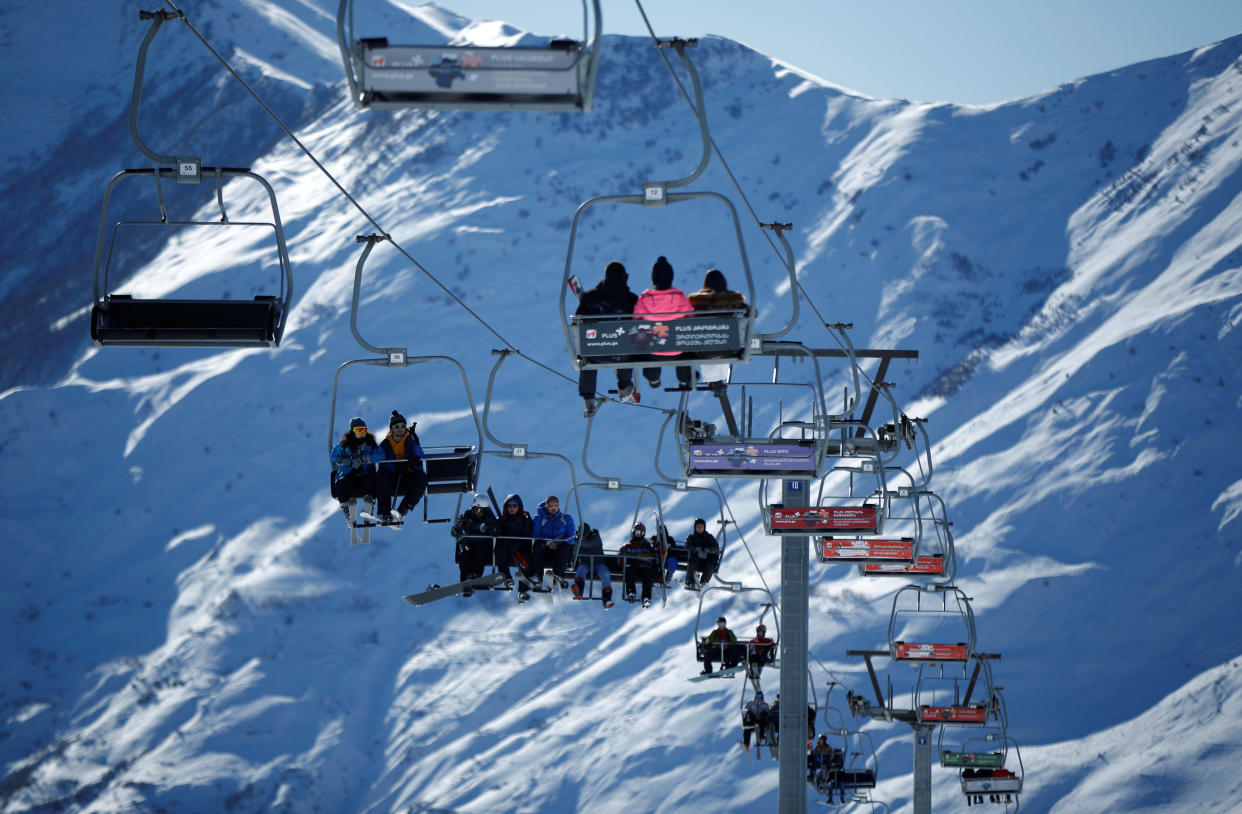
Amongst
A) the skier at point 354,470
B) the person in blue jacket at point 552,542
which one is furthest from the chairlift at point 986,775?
the skier at point 354,470

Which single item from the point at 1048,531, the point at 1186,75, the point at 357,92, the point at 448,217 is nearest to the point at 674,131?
the point at 448,217

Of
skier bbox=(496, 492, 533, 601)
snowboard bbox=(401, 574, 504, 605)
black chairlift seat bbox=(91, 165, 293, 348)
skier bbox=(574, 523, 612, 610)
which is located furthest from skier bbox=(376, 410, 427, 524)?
black chairlift seat bbox=(91, 165, 293, 348)

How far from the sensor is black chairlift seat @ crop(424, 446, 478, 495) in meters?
13.0

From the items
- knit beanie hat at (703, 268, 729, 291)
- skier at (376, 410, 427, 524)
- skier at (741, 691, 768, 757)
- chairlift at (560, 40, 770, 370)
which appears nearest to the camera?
chairlift at (560, 40, 770, 370)

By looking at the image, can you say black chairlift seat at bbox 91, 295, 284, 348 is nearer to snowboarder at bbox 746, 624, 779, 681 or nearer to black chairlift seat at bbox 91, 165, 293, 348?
black chairlift seat at bbox 91, 165, 293, 348

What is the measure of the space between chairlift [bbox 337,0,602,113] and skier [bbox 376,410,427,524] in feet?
19.4

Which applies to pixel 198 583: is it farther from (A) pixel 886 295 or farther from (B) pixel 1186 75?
(B) pixel 1186 75

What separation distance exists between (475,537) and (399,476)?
122 centimetres

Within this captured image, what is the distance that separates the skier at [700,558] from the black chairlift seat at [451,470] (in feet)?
11.4

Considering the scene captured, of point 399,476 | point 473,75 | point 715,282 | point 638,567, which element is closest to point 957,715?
point 638,567

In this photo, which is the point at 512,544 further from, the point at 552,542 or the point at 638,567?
the point at 638,567

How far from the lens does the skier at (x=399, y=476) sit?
504 inches

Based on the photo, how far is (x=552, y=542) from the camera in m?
14.0

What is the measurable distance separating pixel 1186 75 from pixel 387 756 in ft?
168
